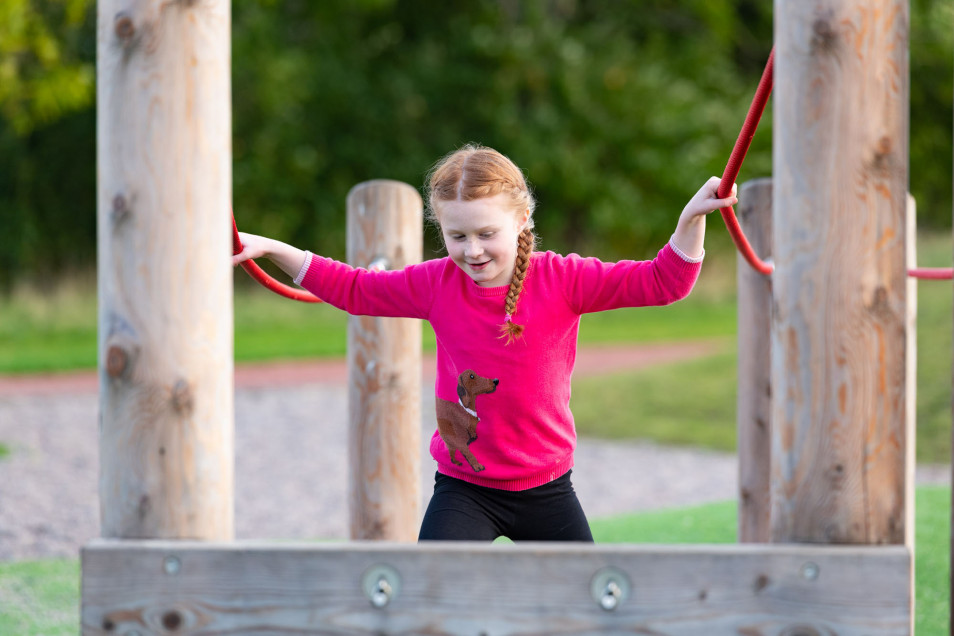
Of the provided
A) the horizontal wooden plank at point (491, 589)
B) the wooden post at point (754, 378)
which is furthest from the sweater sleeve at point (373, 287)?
the wooden post at point (754, 378)

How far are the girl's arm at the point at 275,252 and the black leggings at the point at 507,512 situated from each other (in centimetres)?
65

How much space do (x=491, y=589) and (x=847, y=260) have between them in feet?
2.47

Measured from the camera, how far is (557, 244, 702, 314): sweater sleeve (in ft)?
7.79

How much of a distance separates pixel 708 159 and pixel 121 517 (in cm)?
2026

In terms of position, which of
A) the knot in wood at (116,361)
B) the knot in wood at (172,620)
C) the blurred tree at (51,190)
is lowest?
the knot in wood at (172,620)

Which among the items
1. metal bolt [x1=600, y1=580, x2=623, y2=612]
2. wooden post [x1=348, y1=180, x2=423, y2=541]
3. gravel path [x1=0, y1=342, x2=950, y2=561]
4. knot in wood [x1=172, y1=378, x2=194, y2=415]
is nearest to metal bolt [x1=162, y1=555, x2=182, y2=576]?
knot in wood [x1=172, y1=378, x2=194, y2=415]

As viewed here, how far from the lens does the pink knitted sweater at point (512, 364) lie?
8.49 ft

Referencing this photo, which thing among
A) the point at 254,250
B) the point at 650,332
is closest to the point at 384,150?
the point at 650,332

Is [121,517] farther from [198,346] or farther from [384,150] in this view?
[384,150]

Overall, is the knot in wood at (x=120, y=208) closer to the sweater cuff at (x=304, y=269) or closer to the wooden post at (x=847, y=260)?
the sweater cuff at (x=304, y=269)

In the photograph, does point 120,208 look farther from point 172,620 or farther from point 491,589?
point 491,589

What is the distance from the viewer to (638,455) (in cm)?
877

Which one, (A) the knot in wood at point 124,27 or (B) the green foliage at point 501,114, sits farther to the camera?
(B) the green foliage at point 501,114

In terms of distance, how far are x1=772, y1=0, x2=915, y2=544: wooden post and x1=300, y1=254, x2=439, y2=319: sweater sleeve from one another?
1.21 metres
